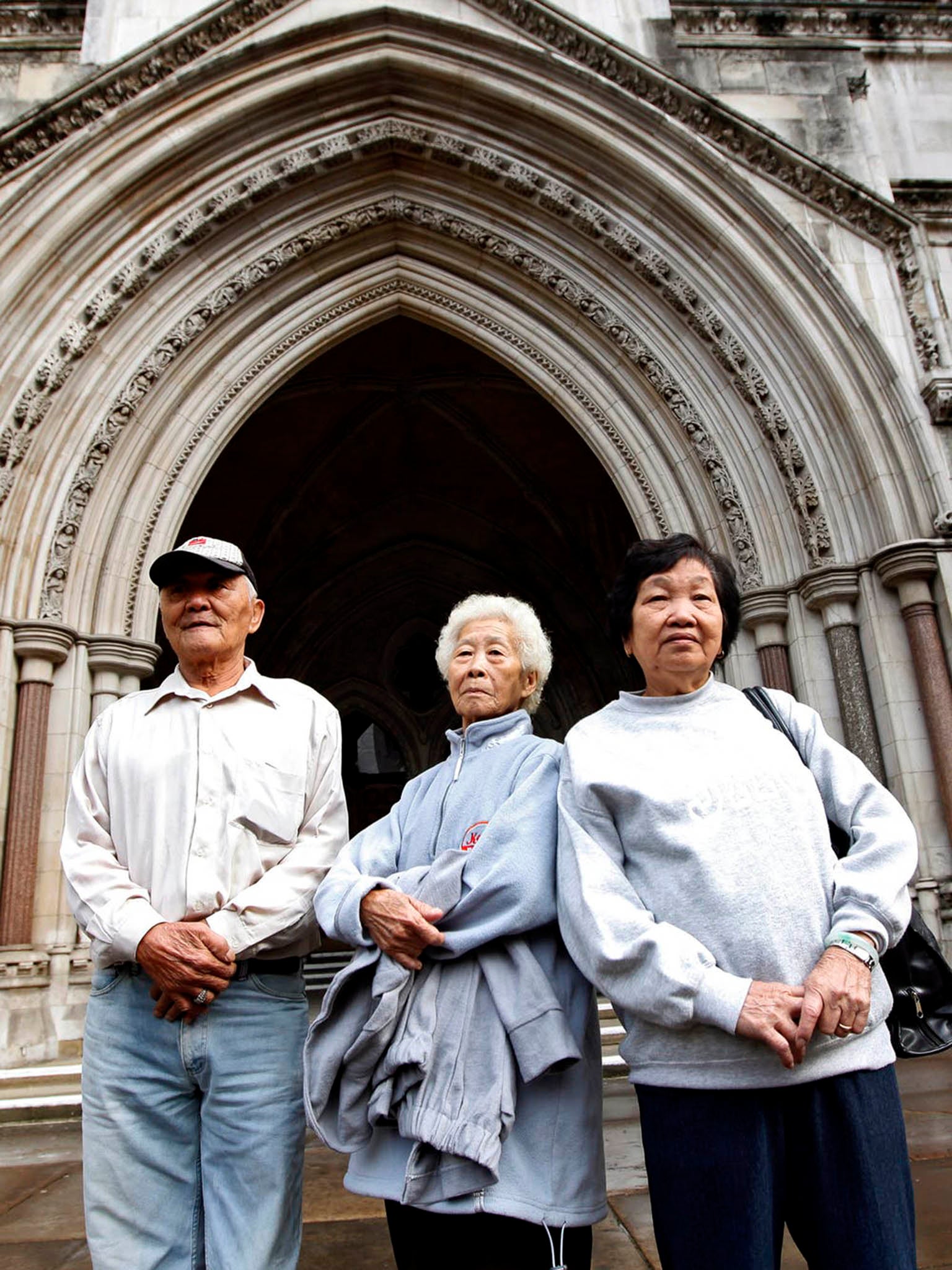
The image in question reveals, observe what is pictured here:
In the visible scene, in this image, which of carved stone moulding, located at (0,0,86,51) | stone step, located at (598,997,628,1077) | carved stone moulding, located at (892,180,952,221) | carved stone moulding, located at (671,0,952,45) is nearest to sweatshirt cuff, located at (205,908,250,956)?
stone step, located at (598,997,628,1077)

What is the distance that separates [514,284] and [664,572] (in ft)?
19.5

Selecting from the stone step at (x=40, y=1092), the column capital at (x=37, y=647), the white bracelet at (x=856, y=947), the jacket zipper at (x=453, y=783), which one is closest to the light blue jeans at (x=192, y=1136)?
the jacket zipper at (x=453, y=783)

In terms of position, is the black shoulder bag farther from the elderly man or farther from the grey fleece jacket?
the elderly man

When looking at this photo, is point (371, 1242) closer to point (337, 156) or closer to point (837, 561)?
point (837, 561)

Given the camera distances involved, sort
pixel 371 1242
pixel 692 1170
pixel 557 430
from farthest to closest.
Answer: pixel 557 430, pixel 371 1242, pixel 692 1170

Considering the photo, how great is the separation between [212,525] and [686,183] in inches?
269

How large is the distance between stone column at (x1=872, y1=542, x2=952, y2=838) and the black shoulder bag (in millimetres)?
4323

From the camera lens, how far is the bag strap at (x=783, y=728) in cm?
151

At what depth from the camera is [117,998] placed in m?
1.60

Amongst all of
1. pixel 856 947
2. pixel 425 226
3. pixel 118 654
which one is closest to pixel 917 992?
pixel 856 947

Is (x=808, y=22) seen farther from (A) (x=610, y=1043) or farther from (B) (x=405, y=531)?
(A) (x=610, y=1043)

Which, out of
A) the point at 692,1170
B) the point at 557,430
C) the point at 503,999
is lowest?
the point at 692,1170

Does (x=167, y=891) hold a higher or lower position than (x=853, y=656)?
lower

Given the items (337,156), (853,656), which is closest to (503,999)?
(853,656)
